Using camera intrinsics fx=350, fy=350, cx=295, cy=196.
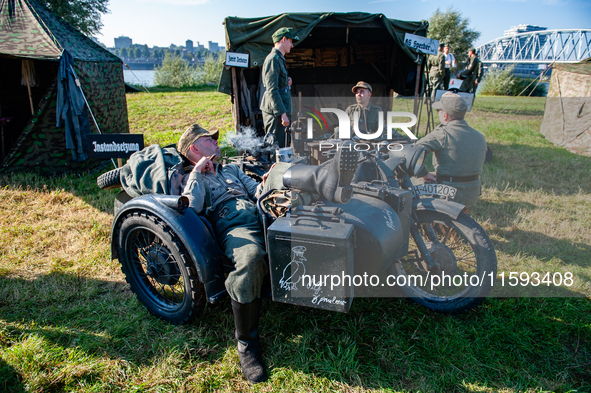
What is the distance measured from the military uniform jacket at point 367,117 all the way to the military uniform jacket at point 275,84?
126 cm

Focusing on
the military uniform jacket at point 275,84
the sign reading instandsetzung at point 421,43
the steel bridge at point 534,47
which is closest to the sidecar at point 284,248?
the military uniform jacket at point 275,84

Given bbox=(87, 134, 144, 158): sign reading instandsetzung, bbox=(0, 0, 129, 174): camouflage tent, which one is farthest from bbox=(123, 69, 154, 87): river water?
bbox=(87, 134, 144, 158): sign reading instandsetzung

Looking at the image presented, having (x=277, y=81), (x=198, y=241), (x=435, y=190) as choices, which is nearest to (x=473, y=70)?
(x=277, y=81)

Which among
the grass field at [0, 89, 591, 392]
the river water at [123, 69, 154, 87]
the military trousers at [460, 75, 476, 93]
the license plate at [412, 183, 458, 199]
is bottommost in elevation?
the grass field at [0, 89, 591, 392]

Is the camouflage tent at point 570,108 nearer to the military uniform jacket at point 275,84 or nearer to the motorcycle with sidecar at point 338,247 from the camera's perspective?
the military uniform jacket at point 275,84

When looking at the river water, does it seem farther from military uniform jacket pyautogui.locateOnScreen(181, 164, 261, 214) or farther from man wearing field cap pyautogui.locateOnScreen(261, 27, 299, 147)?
military uniform jacket pyautogui.locateOnScreen(181, 164, 261, 214)

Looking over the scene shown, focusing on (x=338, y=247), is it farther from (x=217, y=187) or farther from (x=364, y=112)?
(x=364, y=112)

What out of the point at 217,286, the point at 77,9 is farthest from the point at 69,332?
the point at 77,9

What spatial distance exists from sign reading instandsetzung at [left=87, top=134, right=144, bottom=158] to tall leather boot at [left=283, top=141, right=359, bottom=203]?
8.88ft

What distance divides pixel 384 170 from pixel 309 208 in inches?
38.4

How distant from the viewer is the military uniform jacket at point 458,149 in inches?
136

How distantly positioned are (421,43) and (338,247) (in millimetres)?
6993

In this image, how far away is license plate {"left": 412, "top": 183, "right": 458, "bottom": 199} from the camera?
2941 millimetres

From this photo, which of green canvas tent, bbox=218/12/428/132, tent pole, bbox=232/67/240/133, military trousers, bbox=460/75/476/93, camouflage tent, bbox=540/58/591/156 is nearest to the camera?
green canvas tent, bbox=218/12/428/132
